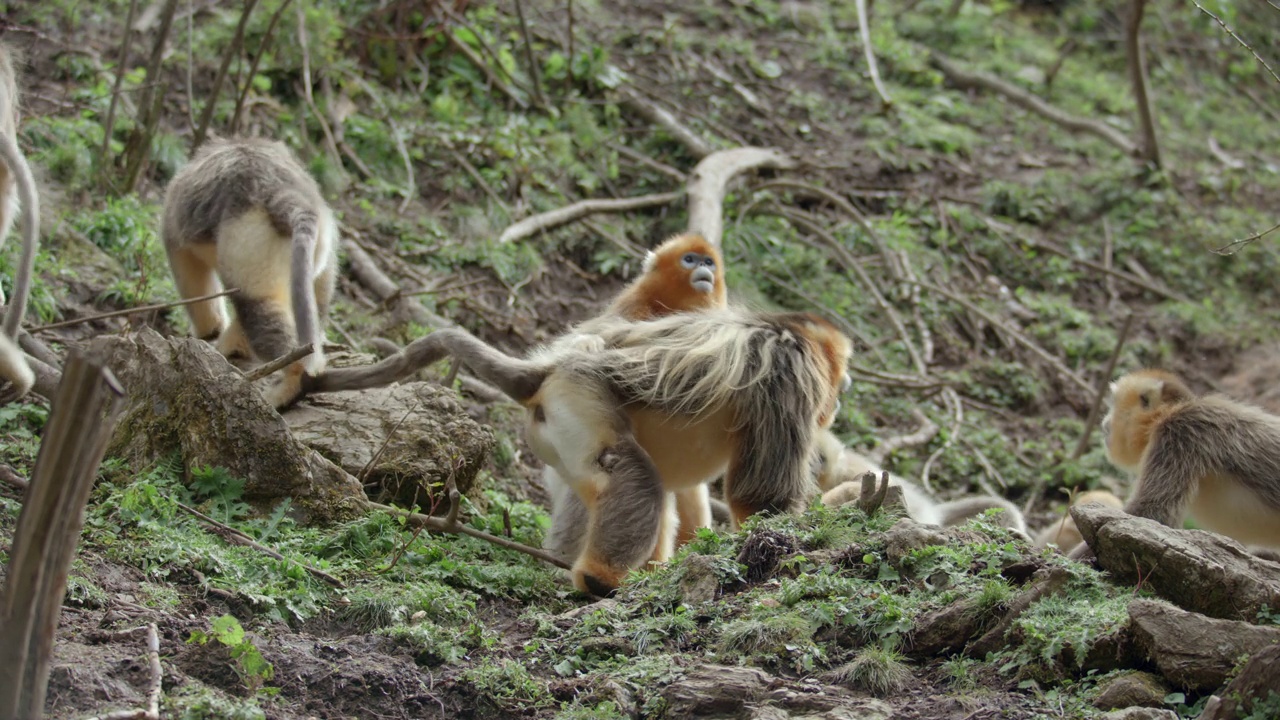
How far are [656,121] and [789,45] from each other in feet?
11.3

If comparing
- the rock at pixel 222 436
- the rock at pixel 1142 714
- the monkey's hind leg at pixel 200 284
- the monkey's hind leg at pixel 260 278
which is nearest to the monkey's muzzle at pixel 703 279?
the monkey's hind leg at pixel 260 278

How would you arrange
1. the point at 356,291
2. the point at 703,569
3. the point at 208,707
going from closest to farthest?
1. the point at 208,707
2. the point at 703,569
3. the point at 356,291

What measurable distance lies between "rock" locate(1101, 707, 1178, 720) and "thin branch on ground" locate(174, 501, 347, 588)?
288cm

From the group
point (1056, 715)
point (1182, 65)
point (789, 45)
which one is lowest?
point (1056, 715)

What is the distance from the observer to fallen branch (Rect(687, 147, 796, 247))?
1039 centimetres

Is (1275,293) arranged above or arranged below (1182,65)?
below

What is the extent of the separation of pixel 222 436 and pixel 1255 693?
424 centimetres

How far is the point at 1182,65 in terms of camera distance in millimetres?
17609

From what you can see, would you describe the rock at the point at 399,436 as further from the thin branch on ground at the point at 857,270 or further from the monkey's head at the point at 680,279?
the thin branch on ground at the point at 857,270

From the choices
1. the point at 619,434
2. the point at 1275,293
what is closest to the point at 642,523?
the point at 619,434

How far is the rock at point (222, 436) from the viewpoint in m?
5.69

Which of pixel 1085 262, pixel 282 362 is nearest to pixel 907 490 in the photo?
pixel 282 362

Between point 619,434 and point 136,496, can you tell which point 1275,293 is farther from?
point 136,496

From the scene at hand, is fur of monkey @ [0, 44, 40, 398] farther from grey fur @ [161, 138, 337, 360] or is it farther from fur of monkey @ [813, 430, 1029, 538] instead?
fur of monkey @ [813, 430, 1029, 538]
